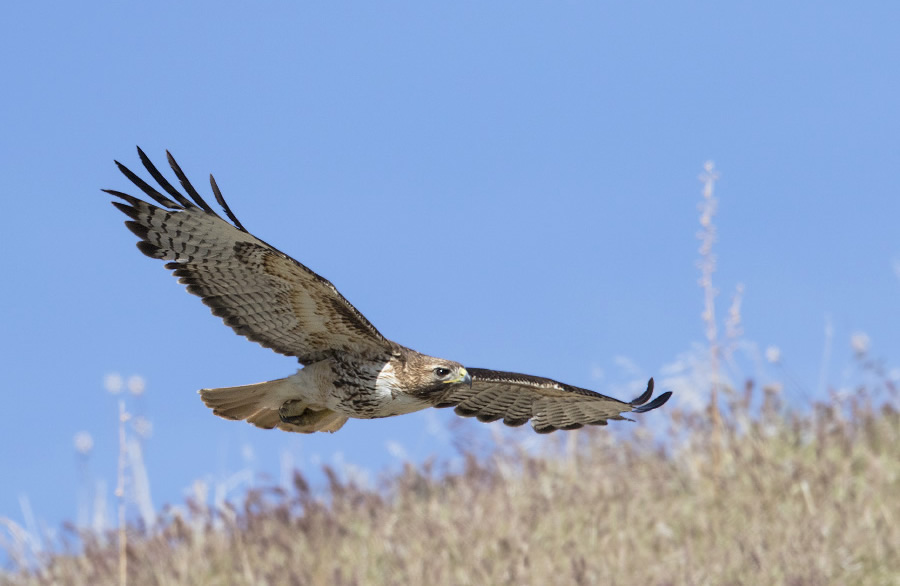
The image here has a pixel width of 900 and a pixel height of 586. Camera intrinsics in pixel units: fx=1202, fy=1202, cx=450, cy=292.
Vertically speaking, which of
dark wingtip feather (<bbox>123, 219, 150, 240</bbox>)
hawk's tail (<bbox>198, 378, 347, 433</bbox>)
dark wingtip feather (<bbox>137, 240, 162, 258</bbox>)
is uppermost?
dark wingtip feather (<bbox>123, 219, 150, 240</bbox>)

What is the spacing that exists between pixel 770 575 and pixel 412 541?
225 cm

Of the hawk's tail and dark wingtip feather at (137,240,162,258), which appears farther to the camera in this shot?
the hawk's tail

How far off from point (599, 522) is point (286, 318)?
277 cm

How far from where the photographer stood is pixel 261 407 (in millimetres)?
6391

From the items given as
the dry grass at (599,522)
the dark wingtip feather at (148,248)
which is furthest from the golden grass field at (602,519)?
the dark wingtip feather at (148,248)

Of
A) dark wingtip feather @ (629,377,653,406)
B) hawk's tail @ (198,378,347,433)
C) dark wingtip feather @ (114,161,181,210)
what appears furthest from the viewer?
dark wingtip feather @ (629,377,653,406)

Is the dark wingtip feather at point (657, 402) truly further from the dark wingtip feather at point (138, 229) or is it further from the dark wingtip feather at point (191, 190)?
the dark wingtip feather at point (138, 229)

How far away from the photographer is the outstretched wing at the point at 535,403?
6.78m

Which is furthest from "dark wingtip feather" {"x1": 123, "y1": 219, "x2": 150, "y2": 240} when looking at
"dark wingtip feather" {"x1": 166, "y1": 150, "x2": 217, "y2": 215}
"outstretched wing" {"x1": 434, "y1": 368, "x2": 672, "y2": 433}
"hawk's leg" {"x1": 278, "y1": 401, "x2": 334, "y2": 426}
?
"outstretched wing" {"x1": 434, "y1": 368, "x2": 672, "y2": 433}

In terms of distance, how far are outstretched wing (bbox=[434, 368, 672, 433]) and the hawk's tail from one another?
830 mm

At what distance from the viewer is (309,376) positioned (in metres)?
6.05

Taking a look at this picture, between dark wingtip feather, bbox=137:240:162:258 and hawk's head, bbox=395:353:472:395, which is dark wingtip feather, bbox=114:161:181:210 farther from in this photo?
hawk's head, bbox=395:353:472:395

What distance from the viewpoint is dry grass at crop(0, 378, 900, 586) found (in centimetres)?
714

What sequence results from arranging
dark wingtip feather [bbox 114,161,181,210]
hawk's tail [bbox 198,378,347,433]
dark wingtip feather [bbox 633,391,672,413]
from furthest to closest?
1. dark wingtip feather [bbox 633,391,672,413]
2. hawk's tail [bbox 198,378,347,433]
3. dark wingtip feather [bbox 114,161,181,210]
